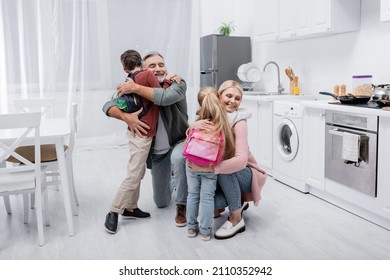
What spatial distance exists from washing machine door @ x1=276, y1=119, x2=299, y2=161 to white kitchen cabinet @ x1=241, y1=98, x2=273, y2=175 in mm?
168

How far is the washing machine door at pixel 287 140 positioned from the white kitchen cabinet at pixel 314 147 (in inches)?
4.4

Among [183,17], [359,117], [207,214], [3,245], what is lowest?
[3,245]

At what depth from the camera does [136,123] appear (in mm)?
2639

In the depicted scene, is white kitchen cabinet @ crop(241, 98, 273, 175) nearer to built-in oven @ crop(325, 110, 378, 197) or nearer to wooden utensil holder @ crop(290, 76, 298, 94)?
wooden utensil holder @ crop(290, 76, 298, 94)

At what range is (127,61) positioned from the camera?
268 centimetres

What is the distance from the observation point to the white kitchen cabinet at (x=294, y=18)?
376 centimetres

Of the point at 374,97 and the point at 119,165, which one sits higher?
the point at 374,97

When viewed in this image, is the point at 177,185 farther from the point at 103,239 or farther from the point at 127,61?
the point at 127,61

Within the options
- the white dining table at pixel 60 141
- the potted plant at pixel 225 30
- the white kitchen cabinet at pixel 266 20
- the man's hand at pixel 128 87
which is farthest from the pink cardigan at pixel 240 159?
the potted plant at pixel 225 30

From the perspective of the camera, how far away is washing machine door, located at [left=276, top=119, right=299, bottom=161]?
137 inches

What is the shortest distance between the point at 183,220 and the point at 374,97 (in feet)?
5.27
